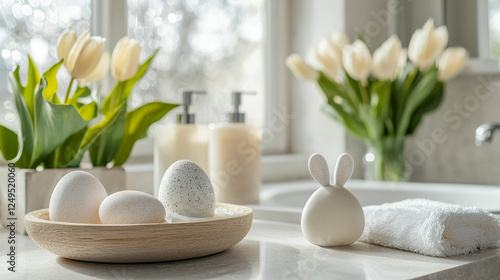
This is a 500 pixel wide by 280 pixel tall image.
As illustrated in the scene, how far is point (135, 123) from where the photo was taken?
1058mm

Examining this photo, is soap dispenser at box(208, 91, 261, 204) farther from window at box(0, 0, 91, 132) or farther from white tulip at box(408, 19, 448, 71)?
white tulip at box(408, 19, 448, 71)

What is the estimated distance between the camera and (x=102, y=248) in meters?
0.67

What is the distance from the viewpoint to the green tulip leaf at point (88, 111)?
97 centimetres

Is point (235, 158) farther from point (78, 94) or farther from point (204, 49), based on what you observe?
point (204, 49)

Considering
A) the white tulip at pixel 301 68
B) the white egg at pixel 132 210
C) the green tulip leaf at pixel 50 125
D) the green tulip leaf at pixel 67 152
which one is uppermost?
the white tulip at pixel 301 68

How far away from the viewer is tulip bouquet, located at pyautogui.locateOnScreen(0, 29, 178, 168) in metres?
0.91

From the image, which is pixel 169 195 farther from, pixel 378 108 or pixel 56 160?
pixel 378 108

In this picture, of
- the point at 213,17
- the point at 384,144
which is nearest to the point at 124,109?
the point at 213,17

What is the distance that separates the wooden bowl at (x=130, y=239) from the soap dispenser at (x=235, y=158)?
42 cm

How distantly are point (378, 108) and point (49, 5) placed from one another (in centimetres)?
78

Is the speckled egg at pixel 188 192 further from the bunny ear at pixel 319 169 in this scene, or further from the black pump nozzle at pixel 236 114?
the black pump nozzle at pixel 236 114

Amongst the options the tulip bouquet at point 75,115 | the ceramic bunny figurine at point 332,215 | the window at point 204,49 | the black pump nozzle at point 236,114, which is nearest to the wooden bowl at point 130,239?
the ceramic bunny figurine at point 332,215

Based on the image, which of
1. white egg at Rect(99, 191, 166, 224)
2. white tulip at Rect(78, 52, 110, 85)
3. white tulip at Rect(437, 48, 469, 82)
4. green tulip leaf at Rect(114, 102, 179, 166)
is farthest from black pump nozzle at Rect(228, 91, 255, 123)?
white tulip at Rect(437, 48, 469, 82)

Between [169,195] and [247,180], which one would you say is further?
[247,180]
